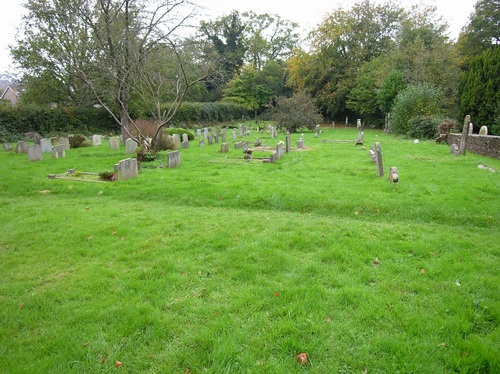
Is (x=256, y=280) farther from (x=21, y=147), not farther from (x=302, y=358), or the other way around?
(x=21, y=147)

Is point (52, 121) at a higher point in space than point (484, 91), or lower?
lower

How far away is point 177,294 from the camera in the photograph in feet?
11.9

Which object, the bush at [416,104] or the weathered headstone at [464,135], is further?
the bush at [416,104]

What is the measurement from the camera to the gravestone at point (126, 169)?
948 centimetres

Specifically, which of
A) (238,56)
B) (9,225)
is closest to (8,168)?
(9,225)

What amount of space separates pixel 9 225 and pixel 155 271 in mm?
3880

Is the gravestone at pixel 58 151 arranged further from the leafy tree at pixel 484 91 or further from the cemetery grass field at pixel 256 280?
the leafy tree at pixel 484 91

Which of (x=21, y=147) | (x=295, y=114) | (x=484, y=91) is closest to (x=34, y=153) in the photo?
(x=21, y=147)

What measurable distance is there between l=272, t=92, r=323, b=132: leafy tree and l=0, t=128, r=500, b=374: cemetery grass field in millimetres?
19705

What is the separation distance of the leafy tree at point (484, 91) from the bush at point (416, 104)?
7.85ft

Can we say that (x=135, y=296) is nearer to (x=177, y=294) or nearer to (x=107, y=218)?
(x=177, y=294)

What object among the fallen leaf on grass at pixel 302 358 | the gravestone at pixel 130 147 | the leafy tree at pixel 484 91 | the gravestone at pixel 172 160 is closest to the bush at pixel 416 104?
the leafy tree at pixel 484 91

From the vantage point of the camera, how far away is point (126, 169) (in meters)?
9.66

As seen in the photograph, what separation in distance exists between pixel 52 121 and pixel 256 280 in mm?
27096
